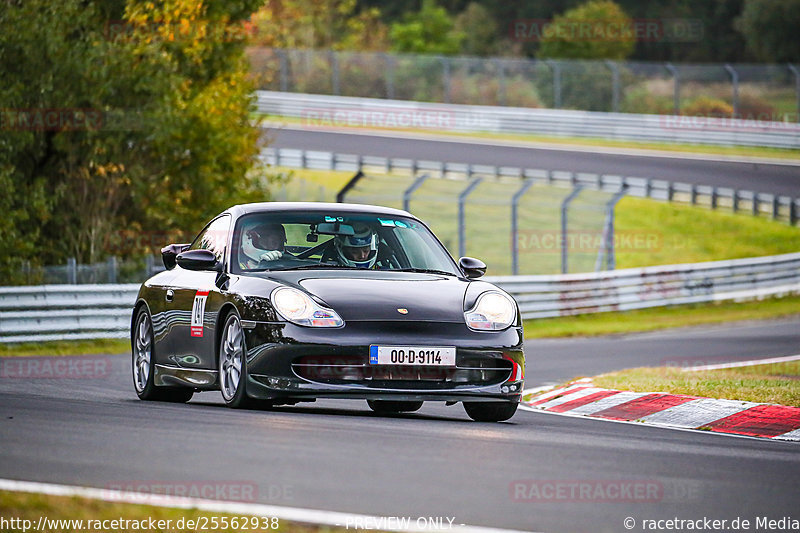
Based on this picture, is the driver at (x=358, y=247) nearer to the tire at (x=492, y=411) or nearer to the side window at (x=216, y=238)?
the side window at (x=216, y=238)

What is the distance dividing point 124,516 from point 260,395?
3740mm

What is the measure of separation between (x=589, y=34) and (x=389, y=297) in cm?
5507

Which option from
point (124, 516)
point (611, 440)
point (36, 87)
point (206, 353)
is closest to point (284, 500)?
point (124, 516)

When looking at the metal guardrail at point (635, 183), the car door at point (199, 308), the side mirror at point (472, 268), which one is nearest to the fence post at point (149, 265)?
the car door at point (199, 308)

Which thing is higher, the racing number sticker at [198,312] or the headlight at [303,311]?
the headlight at [303,311]

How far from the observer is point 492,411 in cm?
1012

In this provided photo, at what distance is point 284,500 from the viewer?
6.05 m

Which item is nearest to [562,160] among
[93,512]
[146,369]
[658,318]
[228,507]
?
[658,318]

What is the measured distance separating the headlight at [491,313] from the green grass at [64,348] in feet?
33.8

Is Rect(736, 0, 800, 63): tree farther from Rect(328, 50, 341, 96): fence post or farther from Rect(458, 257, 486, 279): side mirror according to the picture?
Rect(458, 257, 486, 279): side mirror

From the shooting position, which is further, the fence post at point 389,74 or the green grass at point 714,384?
the fence post at point 389,74

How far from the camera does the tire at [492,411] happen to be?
10055mm

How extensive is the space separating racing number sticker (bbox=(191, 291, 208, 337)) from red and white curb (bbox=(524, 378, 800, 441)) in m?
2.91

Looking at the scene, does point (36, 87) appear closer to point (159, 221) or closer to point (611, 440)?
point (159, 221)
